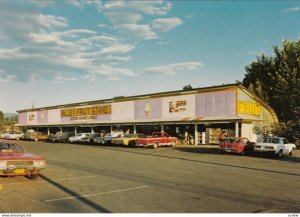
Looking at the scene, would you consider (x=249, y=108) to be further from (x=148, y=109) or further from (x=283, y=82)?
(x=148, y=109)

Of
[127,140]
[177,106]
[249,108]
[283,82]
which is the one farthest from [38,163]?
[283,82]

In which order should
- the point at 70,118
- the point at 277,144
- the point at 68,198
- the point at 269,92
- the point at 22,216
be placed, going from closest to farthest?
the point at 22,216 → the point at 68,198 → the point at 277,144 → the point at 269,92 → the point at 70,118

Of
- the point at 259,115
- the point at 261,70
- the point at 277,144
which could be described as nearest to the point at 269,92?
the point at 261,70

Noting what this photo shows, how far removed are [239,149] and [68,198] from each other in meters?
17.5

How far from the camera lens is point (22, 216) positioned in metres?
6.98

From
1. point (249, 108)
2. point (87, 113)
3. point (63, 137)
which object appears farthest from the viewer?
point (87, 113)

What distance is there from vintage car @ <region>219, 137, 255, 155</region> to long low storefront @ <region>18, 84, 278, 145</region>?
6.35 m

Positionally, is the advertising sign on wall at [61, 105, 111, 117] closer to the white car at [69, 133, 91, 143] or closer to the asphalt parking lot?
the white car at [69, 133, 91, 143]

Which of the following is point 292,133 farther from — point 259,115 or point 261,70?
point 261,70

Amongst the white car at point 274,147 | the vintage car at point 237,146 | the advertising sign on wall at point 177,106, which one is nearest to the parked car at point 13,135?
the advertising sign on wall at point 177,106

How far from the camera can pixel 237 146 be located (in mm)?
24906

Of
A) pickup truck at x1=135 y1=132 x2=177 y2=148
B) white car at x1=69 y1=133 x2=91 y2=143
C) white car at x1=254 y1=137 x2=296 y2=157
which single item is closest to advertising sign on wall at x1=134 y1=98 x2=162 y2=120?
white car at x1=69 y1=133 x2=91 y2=143

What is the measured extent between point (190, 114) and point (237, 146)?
12.3 metres

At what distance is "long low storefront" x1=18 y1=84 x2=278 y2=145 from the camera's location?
3353 cm
